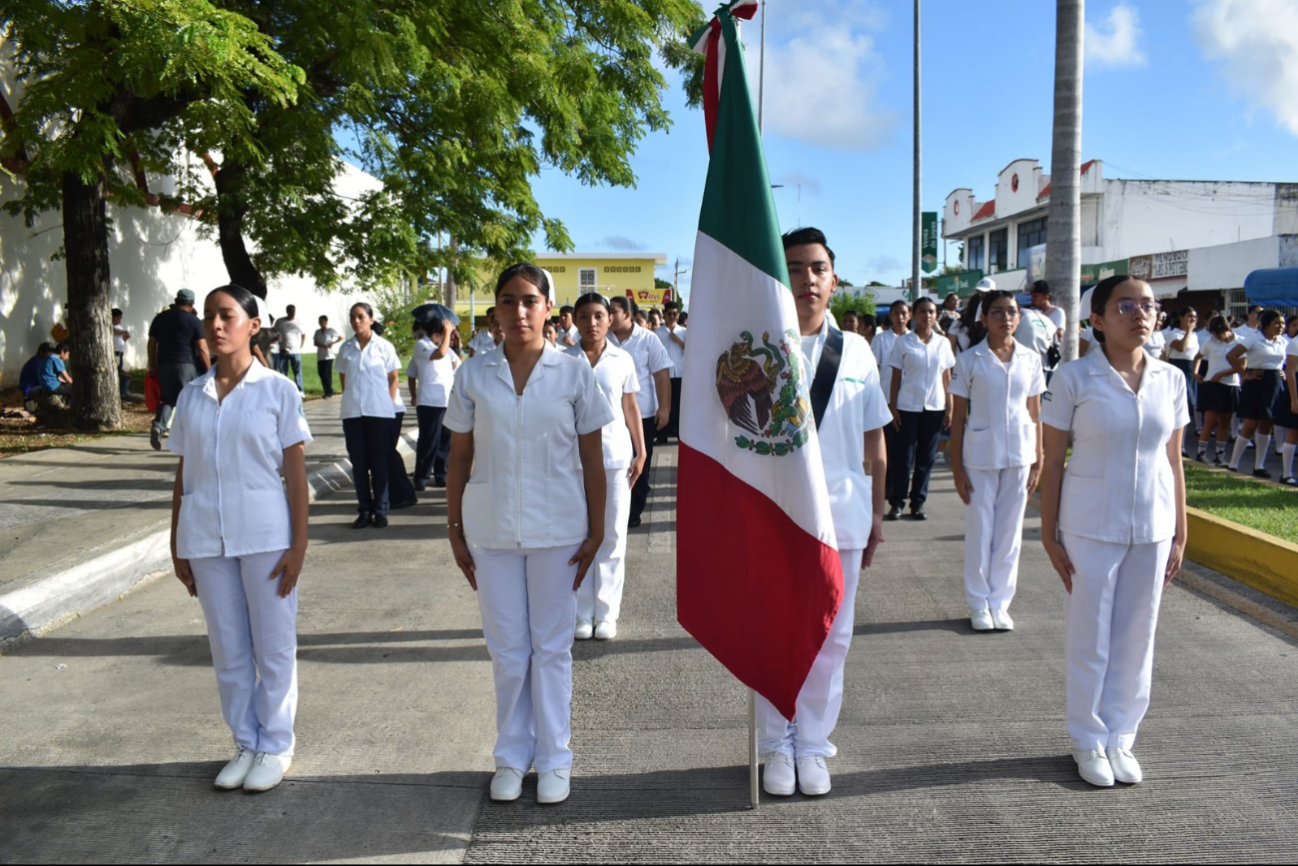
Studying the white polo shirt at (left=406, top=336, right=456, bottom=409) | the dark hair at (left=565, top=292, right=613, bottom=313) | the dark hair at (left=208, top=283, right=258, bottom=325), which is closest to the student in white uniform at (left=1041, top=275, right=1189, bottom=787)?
the dark hair at (left=565, top=292, right=613, bottom=313)

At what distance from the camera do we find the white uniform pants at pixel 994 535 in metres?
5.87

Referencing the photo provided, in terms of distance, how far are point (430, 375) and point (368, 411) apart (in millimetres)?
1942

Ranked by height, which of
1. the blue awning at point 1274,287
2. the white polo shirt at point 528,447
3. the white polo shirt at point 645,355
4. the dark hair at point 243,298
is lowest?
the white polo shirt at point 528,447

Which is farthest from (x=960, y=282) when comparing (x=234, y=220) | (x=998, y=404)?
(x=998, y=404)

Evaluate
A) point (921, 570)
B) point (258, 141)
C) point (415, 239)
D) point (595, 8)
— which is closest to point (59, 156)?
point (258, 141)

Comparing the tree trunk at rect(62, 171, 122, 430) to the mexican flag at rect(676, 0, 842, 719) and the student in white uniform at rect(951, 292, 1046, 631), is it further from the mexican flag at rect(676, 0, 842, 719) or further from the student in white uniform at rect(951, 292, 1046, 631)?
the mexican flag at rect(676, 0, 842, 719)

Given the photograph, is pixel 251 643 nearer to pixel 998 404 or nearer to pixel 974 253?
pixel 998 404

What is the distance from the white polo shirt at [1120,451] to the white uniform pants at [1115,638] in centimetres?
9

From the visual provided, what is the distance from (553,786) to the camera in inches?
145

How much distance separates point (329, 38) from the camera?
11094mm

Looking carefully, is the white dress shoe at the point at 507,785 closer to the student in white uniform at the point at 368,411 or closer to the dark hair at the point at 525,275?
the dark hair at the point at 525,275

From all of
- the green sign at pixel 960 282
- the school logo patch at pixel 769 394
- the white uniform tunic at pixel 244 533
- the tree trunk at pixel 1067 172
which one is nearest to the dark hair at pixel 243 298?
the white uniform tunic at pixel 244 533

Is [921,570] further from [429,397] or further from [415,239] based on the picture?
[415,239]

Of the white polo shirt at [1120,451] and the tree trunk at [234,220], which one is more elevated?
the tree trunk at [234,220]
